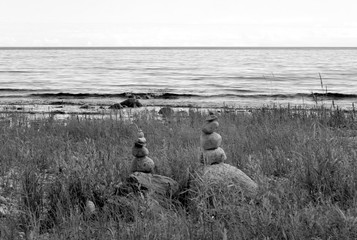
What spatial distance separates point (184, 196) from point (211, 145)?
66 cm

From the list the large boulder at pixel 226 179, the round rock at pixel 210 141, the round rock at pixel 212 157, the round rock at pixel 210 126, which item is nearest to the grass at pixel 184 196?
the large boulder at pixel 226 179

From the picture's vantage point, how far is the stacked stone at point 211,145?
547 centimetres

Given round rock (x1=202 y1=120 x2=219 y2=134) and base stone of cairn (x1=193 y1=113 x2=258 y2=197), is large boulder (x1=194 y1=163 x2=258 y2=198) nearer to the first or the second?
base stone of cairn (x1=193 y1=113 x2=258 y2=197)

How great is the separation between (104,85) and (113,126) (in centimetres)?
2314

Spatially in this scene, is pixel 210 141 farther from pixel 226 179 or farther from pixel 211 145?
pixel 226 179

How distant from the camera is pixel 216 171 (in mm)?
5227

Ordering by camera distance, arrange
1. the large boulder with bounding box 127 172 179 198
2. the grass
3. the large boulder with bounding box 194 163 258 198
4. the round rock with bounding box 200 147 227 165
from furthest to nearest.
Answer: the round rock with bounding box 200 147 227 165 → the large boulder with bounding box 127 172 179 198 → the large boulder with bounding box 194 163 258 198 → the grass

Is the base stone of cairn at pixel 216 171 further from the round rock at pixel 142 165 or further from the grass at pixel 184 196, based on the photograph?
the round rock at pixel 142 165

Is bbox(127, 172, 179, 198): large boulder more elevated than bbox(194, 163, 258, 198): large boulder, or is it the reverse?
bbox(194, 163, 258, 198): large boulder

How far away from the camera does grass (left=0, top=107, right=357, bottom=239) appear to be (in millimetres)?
3838

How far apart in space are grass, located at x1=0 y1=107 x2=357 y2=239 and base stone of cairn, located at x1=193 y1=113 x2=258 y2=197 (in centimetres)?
15

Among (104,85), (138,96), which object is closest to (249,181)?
(138,96)

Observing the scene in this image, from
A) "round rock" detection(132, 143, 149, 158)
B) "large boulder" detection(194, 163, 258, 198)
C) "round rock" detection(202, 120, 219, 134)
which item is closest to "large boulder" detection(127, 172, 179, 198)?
"round rock" detection(132, 143, 149, 158)

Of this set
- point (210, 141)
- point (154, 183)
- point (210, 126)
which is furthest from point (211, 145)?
point (154, 183)
